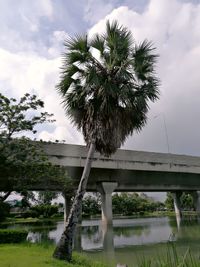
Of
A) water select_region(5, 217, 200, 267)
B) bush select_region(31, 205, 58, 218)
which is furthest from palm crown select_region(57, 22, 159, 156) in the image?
bush select_region(31, 205, 58, 218)

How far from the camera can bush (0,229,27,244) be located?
42.4 ft

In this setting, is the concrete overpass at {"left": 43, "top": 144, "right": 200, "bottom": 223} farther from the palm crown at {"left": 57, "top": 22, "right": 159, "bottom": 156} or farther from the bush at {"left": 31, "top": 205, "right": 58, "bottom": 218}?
the bush at {"left": 31, "top": 205, "right": 58, "bottom": 218}

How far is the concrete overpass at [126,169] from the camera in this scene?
84.7 ft

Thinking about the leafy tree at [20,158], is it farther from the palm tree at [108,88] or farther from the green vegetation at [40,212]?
the green vegetation at [40,212]

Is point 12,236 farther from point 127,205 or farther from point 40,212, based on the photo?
point 127,205

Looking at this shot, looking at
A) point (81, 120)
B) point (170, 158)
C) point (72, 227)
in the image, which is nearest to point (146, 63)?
point (81, 120)

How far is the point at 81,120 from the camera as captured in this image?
36.8ft

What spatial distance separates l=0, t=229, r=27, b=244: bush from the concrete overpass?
10609 millimetres

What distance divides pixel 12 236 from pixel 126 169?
16.5 metres

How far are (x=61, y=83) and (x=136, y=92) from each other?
276cm

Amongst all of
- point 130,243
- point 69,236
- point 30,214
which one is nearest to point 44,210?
point 30,214

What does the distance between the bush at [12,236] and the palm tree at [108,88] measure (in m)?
5.44

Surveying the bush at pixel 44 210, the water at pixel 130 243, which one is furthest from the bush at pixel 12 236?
the bush at pixel 44 210

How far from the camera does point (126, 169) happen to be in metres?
28.4
